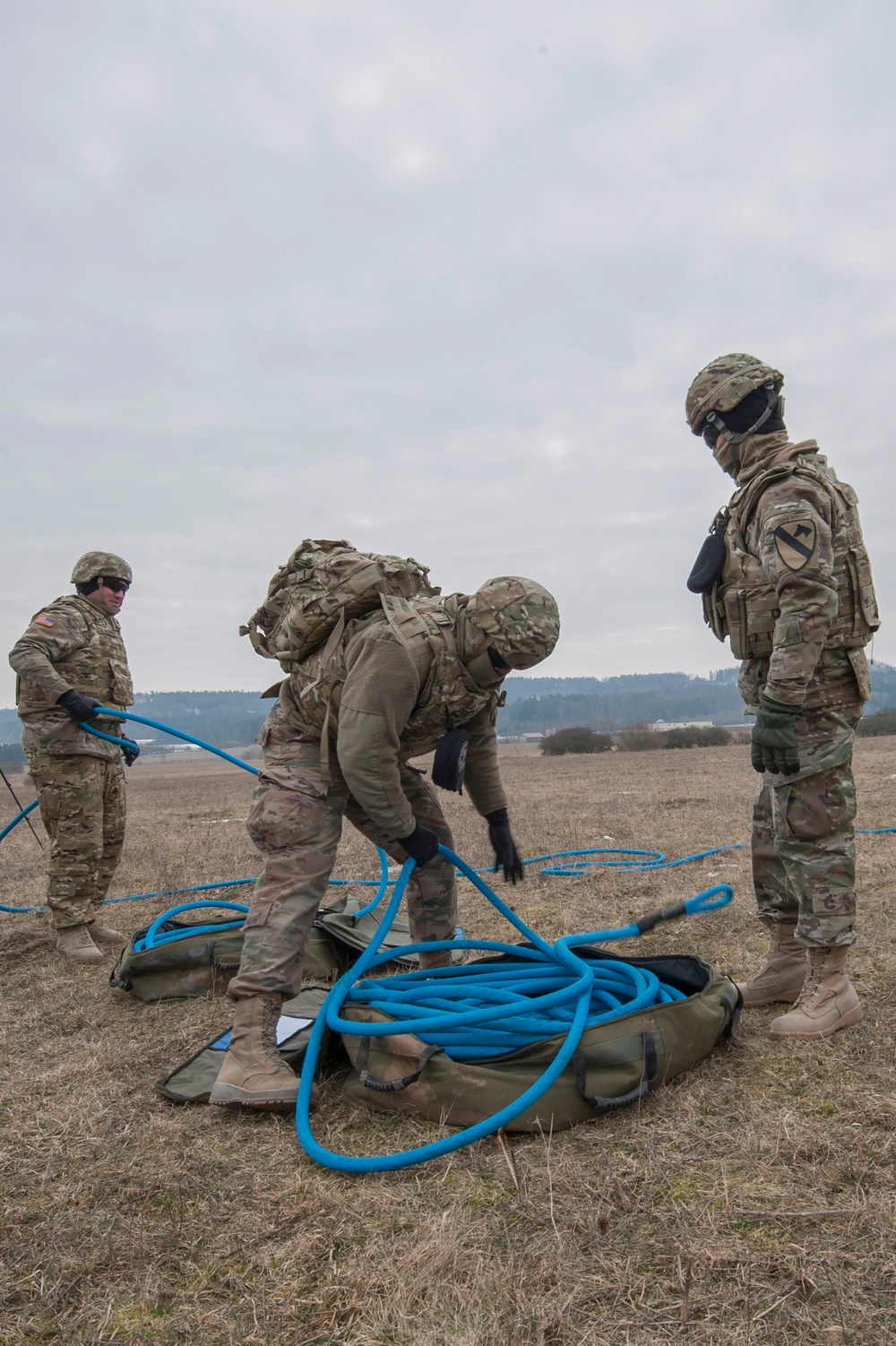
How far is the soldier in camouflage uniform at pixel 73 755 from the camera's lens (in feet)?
16.0

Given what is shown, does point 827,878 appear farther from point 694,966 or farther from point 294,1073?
point 294,1073

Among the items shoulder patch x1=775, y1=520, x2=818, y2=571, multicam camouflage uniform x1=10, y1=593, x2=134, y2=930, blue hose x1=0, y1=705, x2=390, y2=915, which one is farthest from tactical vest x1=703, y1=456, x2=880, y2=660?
multicam camouflage uniform x1=10, y1=593, x2=134, y2=930

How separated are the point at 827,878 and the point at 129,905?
501 cm

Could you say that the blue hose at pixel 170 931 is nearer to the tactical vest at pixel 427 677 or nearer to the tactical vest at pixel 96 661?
the tactical vest at pixel 427 677

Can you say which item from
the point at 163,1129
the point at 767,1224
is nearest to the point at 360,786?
the point at 163,1129

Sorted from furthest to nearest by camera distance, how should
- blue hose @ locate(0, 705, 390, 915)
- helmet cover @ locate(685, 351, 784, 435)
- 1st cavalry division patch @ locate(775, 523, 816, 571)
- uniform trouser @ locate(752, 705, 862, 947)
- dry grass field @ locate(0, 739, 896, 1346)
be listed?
blue hose @ locate(0, 705, 390, 915) < helmet cover @ locate(685, 351, 784, 435) < uniform trouser @ locate(752, 705, 862, 947) < 1st cavalry division patch @ locate(775, 523, 816, 571) < dry grass field @ locate(0, 739, 896, 1346)

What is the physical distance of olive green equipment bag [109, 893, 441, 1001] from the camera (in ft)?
12.9

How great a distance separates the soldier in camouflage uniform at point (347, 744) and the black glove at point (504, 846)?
1.67 ft

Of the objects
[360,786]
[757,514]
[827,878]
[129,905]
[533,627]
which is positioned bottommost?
[129,905]

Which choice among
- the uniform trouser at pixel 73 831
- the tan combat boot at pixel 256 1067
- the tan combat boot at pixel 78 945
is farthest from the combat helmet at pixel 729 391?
the tan combat boot at pixel 78 945

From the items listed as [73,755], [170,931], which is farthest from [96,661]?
[170,931]

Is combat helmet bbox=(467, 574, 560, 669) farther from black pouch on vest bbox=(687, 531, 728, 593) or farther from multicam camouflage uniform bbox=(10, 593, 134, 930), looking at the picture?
multicam camouflage uniform bbox=(10, 593, 134, 930)

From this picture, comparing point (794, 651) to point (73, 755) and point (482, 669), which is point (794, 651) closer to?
point (482, 669)

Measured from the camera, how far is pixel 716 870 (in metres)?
6.10
